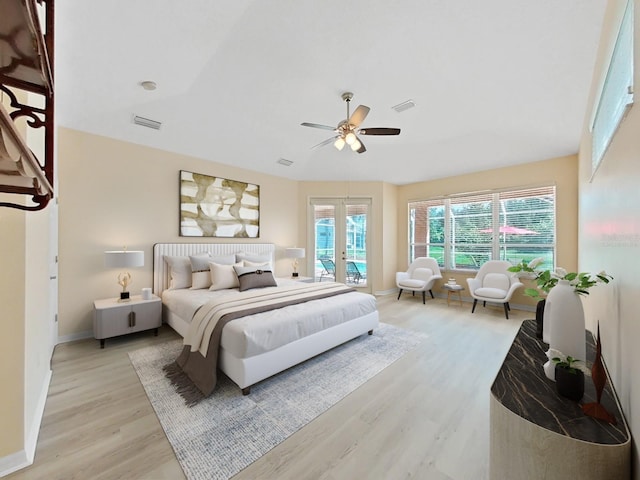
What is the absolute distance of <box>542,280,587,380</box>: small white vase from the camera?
1.29m

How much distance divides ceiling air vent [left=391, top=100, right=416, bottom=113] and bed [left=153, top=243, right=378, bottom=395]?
2.71 metres

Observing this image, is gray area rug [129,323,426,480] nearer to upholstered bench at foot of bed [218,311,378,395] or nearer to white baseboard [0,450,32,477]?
upholstered bench at foot of bed [218,311,378,395]

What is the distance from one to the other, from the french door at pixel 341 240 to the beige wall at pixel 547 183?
1810 mm

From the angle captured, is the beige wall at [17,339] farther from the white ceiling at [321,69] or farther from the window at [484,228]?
the window at [484,228]

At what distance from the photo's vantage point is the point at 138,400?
2193 millimetres

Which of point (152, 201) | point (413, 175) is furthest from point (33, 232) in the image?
point (413, 175)

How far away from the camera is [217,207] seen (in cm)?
479

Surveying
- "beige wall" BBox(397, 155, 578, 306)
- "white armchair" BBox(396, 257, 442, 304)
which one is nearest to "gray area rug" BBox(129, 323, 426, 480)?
"white armchair" BBox(396, 257, 442, 304)

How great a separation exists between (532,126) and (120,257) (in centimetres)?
596

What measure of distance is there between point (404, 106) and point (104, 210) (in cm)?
443

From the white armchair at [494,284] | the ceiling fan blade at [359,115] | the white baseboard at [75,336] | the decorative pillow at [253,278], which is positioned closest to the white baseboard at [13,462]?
the white baseboard at [75,336]

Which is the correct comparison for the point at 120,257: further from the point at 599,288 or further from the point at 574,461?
the point at 599,288

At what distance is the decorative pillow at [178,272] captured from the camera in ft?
13.0

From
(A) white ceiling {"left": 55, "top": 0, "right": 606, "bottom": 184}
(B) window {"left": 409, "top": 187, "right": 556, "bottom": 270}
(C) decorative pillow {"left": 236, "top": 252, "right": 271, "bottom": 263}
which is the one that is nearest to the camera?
(A) white ceiling {"left": 55, "top": 0, "right": 606, "bottom": 184}
